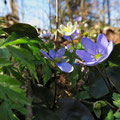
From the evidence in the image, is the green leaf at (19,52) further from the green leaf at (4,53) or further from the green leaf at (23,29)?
the green leaf at (23,29)

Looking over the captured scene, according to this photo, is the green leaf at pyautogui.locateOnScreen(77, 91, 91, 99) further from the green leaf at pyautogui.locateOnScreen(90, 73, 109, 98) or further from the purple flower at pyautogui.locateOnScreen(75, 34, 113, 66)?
the purple flower at pyautogui.locateOnScreen(75, 34, 113, 66)

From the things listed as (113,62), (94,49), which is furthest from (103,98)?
(94,49)

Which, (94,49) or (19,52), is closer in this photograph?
(19,52)

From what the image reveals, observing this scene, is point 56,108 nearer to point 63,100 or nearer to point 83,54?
point 63,100

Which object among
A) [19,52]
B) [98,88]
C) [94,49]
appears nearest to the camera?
[19,52]

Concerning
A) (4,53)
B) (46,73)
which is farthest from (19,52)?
(46,73)

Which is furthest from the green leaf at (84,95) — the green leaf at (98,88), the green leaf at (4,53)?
the green leaf at (4,53)

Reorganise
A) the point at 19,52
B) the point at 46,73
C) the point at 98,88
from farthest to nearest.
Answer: the point at 98,88, the point at 46,73, the point at 19,52

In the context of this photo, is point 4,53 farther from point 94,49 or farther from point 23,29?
point 94,49
